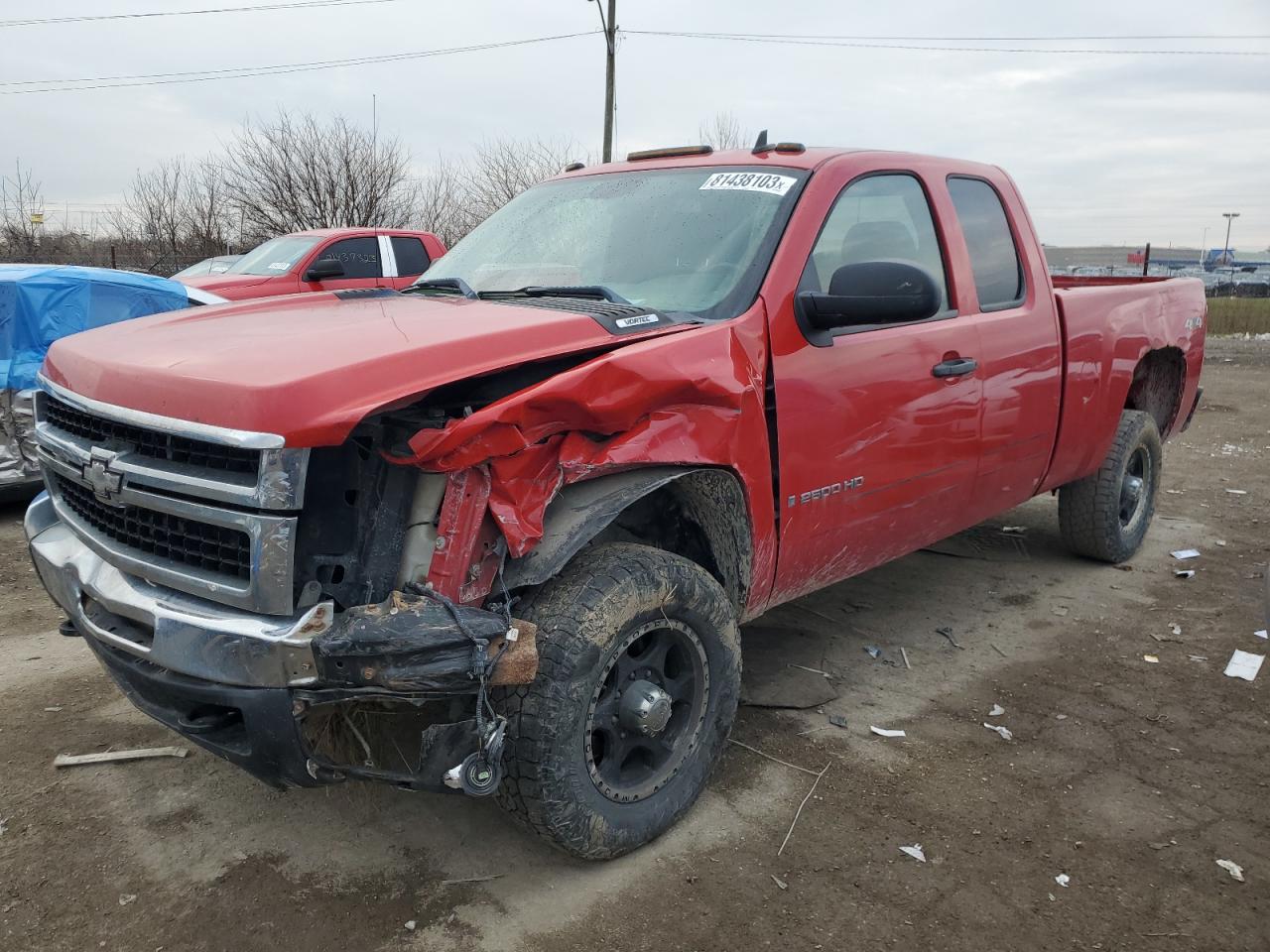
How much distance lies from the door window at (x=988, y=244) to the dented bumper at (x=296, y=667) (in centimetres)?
280

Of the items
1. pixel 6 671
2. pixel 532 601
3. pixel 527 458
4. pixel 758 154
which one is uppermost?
pixel 758 154

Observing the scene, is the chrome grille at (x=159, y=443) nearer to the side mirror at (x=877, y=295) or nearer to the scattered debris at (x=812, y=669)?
the side mirror at (x=877, y=295)

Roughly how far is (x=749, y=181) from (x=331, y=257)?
8182mm

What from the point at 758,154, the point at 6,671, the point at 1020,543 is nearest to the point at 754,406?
the point at 758,154

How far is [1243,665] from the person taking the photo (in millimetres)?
4371

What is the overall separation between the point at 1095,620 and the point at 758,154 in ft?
9.31

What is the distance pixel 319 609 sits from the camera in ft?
7.57

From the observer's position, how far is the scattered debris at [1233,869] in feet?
9.32

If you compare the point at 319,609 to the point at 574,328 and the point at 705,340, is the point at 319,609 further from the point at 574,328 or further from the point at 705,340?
the point at 705,340

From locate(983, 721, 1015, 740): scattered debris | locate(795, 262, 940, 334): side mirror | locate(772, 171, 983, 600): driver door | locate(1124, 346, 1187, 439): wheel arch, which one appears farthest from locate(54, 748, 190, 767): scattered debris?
locate(1124, 346, 1187, 439): wheel arch

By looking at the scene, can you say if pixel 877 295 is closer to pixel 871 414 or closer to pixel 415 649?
pixel 871 414

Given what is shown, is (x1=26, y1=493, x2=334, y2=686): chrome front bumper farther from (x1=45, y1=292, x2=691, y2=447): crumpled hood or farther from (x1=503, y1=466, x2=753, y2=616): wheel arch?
(x1=503, y1=466, x2=753, y2=616): wheel arch

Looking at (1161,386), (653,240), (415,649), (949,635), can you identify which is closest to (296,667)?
(415,649)

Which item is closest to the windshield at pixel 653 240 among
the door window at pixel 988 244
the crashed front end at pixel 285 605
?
the door window at pixel 988 244
